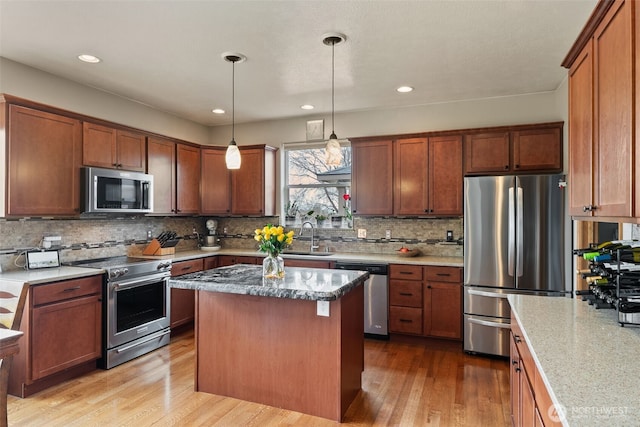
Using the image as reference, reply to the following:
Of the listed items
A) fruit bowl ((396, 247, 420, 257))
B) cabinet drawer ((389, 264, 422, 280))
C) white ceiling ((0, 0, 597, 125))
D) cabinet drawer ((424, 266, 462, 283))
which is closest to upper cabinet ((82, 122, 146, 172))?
white ceiling ((0, 0, 597, 125))

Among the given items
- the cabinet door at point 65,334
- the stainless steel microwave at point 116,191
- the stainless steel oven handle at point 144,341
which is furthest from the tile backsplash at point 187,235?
the stainless steel oven handle at point 144,341

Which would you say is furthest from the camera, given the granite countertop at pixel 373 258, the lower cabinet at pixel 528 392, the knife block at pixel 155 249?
the knife block at pixel 155 249

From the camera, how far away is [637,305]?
5.54ft

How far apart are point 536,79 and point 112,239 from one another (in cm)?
467

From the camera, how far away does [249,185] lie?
5160 millimetres

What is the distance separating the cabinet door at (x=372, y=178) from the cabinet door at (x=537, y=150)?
1309mm

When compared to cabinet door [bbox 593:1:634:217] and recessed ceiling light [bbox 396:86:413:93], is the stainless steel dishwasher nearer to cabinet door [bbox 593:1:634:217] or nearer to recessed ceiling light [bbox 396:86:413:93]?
recessed ceiling light [bbox 396:86:413:93]

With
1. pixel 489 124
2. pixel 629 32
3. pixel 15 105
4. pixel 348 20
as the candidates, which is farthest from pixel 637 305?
pixel 15 105

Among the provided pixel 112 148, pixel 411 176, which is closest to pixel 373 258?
pixel 411 176

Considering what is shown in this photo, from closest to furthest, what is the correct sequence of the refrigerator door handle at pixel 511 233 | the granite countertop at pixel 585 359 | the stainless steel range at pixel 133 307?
the granite countertop at pixel 585 359 → the stainless steel range at pixel 133 307 → the refrigerator door handle at pixel 511 233

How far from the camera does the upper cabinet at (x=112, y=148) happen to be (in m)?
3.61

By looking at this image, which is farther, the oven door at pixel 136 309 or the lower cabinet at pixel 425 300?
the lower cabinet at pixel 425 300

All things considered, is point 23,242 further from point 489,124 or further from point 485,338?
point 489,124

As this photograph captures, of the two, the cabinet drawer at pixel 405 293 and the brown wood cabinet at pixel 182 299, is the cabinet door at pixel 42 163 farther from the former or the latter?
the cabinet drawer at pixel 405 293
